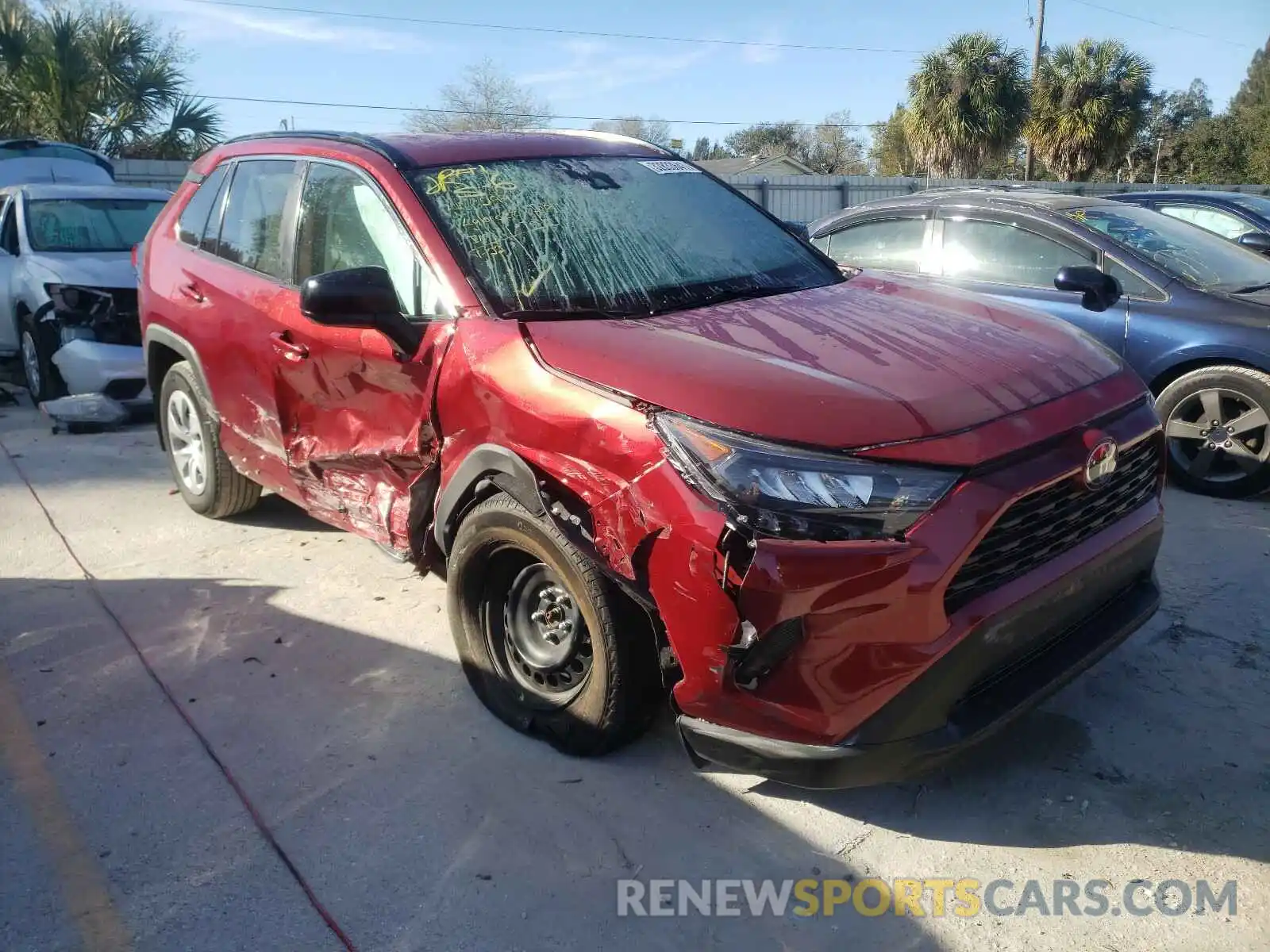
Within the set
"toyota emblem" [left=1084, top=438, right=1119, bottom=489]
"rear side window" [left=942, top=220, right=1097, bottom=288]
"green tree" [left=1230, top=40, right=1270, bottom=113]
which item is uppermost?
"green tree" [left=1230, top=40, right=1270, bottom=113]

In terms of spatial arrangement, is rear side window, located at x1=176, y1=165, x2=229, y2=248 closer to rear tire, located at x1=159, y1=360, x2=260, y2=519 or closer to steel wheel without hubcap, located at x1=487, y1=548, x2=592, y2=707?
rear tire, located at x1=159, y1=360, x2=260, y2=519

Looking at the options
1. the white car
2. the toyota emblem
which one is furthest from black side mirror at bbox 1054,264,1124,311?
the white car

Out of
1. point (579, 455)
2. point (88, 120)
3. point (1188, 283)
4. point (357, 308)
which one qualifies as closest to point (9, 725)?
point (357, 308)

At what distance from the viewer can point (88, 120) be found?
19.8 metres

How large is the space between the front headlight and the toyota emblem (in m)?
0.52

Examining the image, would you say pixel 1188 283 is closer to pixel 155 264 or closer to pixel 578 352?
pixel 578 352

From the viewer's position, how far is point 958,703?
254 centimetres

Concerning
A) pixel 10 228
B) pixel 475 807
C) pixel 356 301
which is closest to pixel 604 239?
pixel 356 301

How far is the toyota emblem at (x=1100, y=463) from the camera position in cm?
271

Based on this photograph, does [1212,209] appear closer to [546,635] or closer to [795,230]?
[795,230]

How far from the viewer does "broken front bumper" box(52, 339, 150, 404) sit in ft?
24.8

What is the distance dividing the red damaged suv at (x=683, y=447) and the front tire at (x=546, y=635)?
0.01 m

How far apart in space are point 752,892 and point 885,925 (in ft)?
1.09

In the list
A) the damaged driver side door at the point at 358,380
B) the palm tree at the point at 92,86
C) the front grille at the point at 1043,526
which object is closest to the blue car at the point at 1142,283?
the front grille at the point at 1043,526
